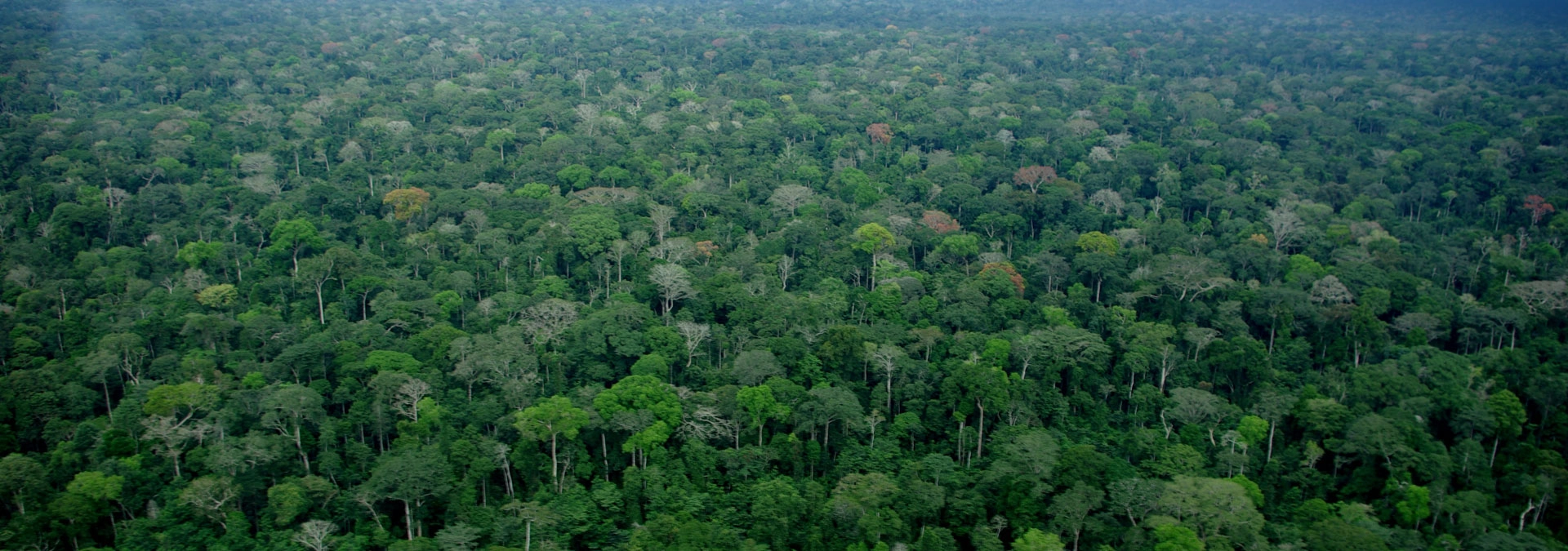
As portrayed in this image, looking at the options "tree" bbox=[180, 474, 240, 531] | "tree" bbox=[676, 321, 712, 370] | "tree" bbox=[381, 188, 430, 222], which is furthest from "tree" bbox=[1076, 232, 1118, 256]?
"tree" bbox=[180, 474, 240, 531]

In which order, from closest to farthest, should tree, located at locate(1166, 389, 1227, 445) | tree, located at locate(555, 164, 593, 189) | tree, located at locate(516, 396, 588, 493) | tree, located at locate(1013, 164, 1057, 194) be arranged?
1. tree, located at locate(516, 396, 588, 493)
2. tree, located at locate(1166, 389, 1227, 445)
3. tree, located at locate(555, 164, 593, 189)
4. tree, located at locate(1013, 164, 1057, 194)

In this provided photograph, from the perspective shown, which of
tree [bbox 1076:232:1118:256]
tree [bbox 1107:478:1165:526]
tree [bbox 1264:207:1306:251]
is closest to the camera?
tree [bbox 1107:478:1165:526]

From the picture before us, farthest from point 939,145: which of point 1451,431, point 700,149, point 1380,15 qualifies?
point 1380,15

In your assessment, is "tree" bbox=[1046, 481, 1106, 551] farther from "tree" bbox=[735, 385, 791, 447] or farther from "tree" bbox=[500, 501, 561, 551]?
"tree" bbox=[500, 501, 561, 551]

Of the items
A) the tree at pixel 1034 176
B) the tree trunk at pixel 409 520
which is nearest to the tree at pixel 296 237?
the tree trunk at pixel 409 520

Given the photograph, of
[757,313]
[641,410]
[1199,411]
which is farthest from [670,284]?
[1199,411]

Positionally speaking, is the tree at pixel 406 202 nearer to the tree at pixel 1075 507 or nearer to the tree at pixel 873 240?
the tree at pixel 873 240

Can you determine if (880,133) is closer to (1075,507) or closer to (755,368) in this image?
(755,368)
